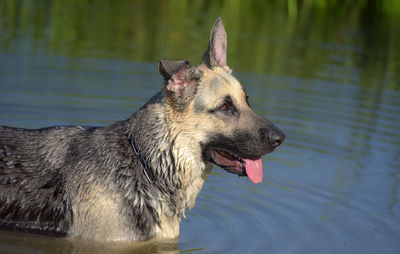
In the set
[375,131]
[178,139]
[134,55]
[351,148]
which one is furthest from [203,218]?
[134,55]

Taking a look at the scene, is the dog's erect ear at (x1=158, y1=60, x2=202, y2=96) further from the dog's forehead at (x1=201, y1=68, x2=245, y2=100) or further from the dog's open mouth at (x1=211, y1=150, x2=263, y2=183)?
the dog's open mouth at (x1=211, y1=150, x2=263, y2=183)

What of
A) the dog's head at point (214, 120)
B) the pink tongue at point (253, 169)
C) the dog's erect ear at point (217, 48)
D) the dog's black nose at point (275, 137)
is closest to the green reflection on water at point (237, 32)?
the dog's erect ear at point (217, 48)

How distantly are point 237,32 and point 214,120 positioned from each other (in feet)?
Answer: 43.0

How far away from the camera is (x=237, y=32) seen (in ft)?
66.8

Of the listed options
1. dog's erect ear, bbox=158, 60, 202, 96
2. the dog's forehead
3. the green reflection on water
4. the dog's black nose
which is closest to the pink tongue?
the dog's black nose

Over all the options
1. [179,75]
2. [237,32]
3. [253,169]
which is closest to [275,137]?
[253,169]

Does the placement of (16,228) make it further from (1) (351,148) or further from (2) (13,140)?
(1) (351,148)

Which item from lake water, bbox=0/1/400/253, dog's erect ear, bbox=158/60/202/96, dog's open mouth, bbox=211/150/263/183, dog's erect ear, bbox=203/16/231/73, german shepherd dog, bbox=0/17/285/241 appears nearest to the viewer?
dog's erect ear, bbox=158/60/202/96

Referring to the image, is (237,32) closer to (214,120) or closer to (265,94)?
(265,94)

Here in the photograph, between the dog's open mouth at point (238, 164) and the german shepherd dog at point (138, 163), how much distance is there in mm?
14

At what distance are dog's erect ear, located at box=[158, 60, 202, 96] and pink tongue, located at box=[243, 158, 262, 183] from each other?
108cm

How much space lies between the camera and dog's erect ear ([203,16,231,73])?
26.9 feet

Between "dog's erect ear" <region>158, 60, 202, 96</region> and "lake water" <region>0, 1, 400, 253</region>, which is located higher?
"dog's erect ear" <region>158, 60, 202, 96</region>

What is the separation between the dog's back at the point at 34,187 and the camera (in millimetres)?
7508
